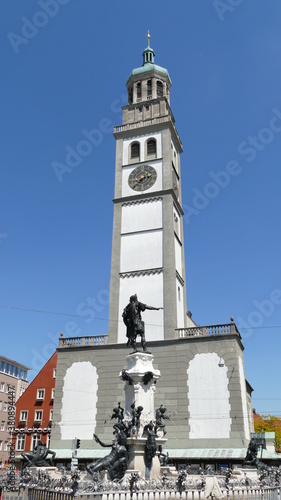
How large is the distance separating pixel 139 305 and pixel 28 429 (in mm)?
33276

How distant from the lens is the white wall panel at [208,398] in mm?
29969

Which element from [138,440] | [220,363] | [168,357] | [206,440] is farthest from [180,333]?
[138,440]

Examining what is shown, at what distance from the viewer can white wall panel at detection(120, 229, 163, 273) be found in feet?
124

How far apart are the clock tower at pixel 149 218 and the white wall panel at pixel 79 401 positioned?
3.31 metres

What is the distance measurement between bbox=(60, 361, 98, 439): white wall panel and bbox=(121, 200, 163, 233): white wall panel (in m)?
12.5

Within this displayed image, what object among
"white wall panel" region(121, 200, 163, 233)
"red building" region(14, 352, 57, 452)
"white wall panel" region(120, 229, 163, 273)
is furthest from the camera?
"red building" region(14, 352, 57, 452)

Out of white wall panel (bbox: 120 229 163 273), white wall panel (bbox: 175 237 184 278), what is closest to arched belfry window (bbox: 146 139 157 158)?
white wall panel (bbox: 120 229 163 273)

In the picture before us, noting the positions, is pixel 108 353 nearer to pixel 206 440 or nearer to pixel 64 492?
pixel 206 440

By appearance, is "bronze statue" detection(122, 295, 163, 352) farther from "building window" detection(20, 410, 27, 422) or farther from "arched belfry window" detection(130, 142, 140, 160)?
"building window" detection(20, 410, 27, 422)

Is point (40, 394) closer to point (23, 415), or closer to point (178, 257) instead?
point (23, 415)

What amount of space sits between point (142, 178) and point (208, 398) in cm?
2066

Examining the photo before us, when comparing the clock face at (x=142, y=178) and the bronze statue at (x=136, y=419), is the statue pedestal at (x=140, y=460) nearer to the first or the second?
the bronze statue at (x=136, y=419)

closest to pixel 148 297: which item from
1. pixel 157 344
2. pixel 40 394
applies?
pixel 157 344

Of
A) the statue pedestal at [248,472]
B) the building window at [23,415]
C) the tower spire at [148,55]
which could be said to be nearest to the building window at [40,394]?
the building window at [23,415]
